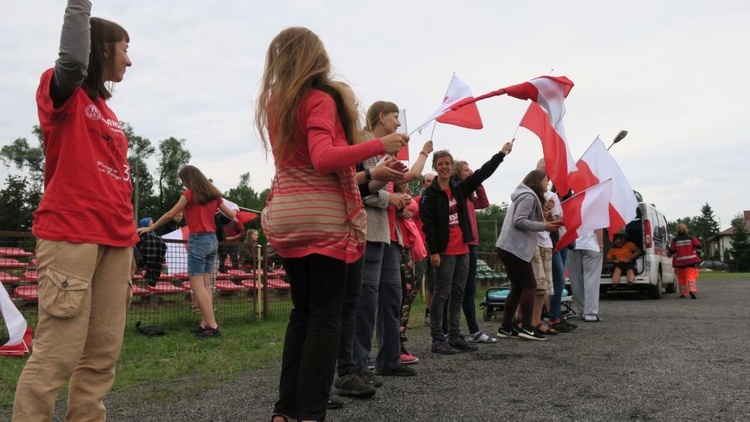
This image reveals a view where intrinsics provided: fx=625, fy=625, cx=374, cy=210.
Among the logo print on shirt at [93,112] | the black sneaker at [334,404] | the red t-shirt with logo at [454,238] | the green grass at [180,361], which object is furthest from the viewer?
the red t-shirt with logo at [454,238]

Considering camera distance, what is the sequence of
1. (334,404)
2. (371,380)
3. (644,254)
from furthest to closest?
(644,254)
(371,380)
(334,404)

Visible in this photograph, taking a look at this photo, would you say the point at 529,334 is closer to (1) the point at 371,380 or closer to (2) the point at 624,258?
(1) the point at 371,380

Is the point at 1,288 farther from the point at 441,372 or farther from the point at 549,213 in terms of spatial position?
the point at 549,213

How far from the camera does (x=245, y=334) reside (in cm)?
756

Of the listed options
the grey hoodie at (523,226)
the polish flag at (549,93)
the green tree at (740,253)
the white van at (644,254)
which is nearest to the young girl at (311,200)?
the polish flag at (549,93)

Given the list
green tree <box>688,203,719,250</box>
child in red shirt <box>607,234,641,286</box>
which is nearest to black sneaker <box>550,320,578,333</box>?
child in red shirt <box>607,234,641,286</box>

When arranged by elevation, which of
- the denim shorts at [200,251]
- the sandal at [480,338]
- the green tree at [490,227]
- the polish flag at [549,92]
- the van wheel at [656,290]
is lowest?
the sandal at [480,338]

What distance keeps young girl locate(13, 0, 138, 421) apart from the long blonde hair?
656 mm

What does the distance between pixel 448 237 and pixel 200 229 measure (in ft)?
10.0

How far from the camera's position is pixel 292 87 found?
285cm

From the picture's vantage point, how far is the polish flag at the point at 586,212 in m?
8.12

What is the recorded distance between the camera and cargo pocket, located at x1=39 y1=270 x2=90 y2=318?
94.6 inches

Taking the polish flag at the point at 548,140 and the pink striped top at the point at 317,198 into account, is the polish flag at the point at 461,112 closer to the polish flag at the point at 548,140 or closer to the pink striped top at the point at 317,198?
the polish flag at the point at 548,140

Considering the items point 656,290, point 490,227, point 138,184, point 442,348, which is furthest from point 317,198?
point 490,227
